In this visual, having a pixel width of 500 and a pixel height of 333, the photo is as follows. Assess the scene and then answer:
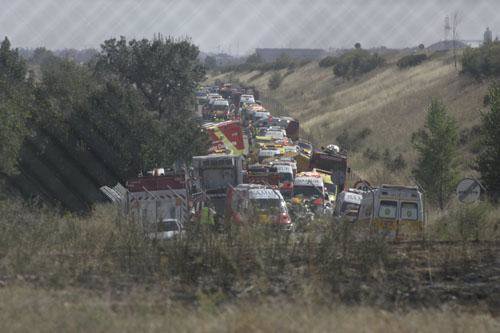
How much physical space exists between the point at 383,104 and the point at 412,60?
73.3 ft

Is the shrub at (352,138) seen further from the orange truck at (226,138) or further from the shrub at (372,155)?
the orange truck at (226,138)

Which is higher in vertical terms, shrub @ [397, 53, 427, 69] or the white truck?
shrub @ [397, 53, 427, 69]

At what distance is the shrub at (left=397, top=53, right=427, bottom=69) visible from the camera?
8706 cm

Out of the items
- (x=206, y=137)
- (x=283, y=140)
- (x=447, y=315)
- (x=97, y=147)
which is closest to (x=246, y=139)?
(x=283, y=140)

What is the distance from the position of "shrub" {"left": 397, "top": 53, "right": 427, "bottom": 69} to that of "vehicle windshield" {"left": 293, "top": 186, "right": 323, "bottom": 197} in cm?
6258

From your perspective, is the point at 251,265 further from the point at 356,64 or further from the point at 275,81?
the point at 275,81

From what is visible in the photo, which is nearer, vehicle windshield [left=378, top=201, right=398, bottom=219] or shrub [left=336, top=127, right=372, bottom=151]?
vehicle windshield [left=378, top=201, right=398, bottom=219]

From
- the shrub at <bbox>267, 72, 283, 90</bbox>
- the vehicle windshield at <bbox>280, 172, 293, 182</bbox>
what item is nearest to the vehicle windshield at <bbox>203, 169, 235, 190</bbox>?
the vehicle windshield at <bbox>280, 172, 293, 182</bbox>

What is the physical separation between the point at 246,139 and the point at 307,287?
4468 centimetres

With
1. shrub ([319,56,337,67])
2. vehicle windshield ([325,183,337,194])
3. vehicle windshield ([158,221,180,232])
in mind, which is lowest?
vehicle windshield ([158,221,180,232])

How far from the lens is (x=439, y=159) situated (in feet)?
86.0

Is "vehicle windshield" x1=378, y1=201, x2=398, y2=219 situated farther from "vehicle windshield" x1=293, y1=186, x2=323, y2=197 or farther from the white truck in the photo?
the white truck

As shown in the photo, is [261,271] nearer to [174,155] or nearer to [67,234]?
[67,234]

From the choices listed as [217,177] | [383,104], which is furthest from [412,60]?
[217,177]
